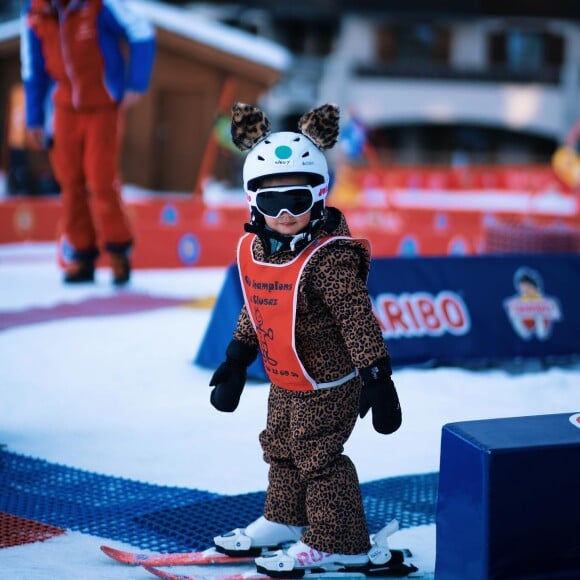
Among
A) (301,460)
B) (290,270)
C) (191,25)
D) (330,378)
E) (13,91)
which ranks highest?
(191,25)

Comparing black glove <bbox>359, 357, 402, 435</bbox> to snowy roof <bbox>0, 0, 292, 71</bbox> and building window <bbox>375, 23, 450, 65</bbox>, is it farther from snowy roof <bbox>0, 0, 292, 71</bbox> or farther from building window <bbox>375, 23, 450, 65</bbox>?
building window <bbox>375, 23, 450, 65</bbox>

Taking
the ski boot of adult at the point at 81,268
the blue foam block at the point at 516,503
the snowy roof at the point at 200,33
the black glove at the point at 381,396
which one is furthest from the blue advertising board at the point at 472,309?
the snowy roof at the point at 200,33

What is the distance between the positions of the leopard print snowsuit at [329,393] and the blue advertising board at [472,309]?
2.22 m

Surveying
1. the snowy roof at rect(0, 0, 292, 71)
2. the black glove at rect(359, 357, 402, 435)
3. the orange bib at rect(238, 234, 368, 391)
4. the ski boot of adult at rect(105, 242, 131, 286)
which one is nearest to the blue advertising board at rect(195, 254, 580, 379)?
the ski boot of adult at rect(105, 242, 131, 286)

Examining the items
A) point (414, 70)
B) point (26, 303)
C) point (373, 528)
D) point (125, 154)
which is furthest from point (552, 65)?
point (373, 528)

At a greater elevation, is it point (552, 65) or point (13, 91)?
point (552, 65)

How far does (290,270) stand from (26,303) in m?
4.35

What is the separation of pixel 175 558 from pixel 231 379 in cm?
49

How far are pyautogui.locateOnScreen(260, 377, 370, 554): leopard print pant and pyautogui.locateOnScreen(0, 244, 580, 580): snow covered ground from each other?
0.85 feet

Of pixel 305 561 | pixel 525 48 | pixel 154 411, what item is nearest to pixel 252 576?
pixel 305 561

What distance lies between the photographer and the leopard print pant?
2.48m

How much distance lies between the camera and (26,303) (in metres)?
6.46

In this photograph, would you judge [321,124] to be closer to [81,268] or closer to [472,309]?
[472,309]

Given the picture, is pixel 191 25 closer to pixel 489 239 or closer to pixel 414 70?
pixel 489 239
